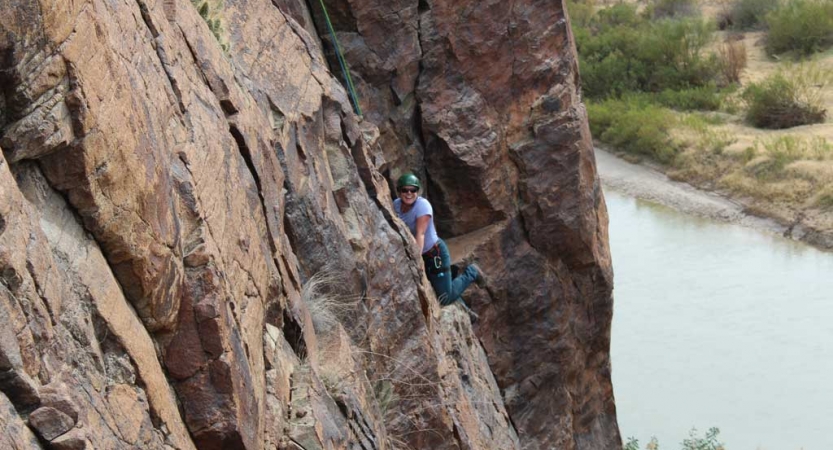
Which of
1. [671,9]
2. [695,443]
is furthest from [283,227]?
[671,9]

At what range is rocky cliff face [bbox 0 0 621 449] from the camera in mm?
3264

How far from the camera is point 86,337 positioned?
330 centimetres

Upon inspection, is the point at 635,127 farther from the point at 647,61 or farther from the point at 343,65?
Result: the point at 343,65

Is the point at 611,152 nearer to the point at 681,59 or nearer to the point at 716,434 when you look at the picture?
the point at 681,59

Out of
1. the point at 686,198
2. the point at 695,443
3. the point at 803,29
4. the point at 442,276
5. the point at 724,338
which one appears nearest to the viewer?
the point at 442,276

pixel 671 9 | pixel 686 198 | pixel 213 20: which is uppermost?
pixel 213 20

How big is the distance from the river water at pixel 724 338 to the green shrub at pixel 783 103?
709 centimetres

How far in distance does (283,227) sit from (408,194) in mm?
A: 2777

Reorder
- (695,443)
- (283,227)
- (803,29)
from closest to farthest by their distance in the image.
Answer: (283,227), (695,443), (803,29)

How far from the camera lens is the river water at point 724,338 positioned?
16.5m

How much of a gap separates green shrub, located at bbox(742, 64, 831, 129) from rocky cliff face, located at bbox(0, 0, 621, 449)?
19.4 m

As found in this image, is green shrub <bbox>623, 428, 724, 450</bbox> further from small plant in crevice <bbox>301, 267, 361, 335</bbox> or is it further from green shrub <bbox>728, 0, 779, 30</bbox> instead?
green shrub <bbox>728, 0, 779, 30</bbox>

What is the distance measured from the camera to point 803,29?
3616 centimetres

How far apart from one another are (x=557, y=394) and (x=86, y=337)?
933 centimetres
